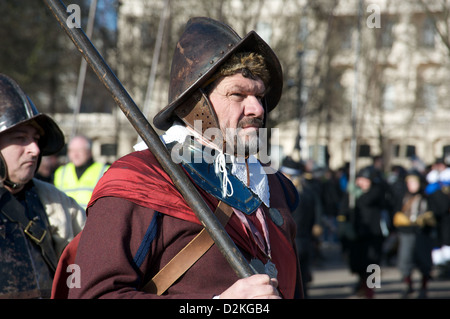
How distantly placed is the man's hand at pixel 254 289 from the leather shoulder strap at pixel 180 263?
246mm

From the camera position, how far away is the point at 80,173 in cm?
716

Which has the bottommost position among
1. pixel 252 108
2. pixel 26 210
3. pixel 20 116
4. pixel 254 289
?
pixel 254 289

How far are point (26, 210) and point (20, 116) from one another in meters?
0.52

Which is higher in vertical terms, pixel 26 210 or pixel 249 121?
pixel 249 121

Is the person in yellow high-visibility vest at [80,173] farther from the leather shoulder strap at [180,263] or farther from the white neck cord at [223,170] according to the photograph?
the leather shoulder strap at [180,263]

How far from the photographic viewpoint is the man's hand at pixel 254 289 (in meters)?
2.13

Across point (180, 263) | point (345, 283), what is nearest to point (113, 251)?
point (180, 263)

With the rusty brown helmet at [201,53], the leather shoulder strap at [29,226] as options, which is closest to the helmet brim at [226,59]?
the rusty brown helmet at [201,53]

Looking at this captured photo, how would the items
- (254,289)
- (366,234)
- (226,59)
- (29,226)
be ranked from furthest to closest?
(366,234) → (29,226) → (226,59) → (254,289)

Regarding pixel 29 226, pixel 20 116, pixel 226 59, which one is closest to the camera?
pixel 226 59

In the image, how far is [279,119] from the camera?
2009cm

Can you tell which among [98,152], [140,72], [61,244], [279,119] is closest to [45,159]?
[61,244]

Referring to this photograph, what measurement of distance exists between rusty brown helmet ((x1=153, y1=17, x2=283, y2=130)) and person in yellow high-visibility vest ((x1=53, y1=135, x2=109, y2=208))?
4.13 meters

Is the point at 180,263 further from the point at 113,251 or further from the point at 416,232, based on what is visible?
the point at 416,232
